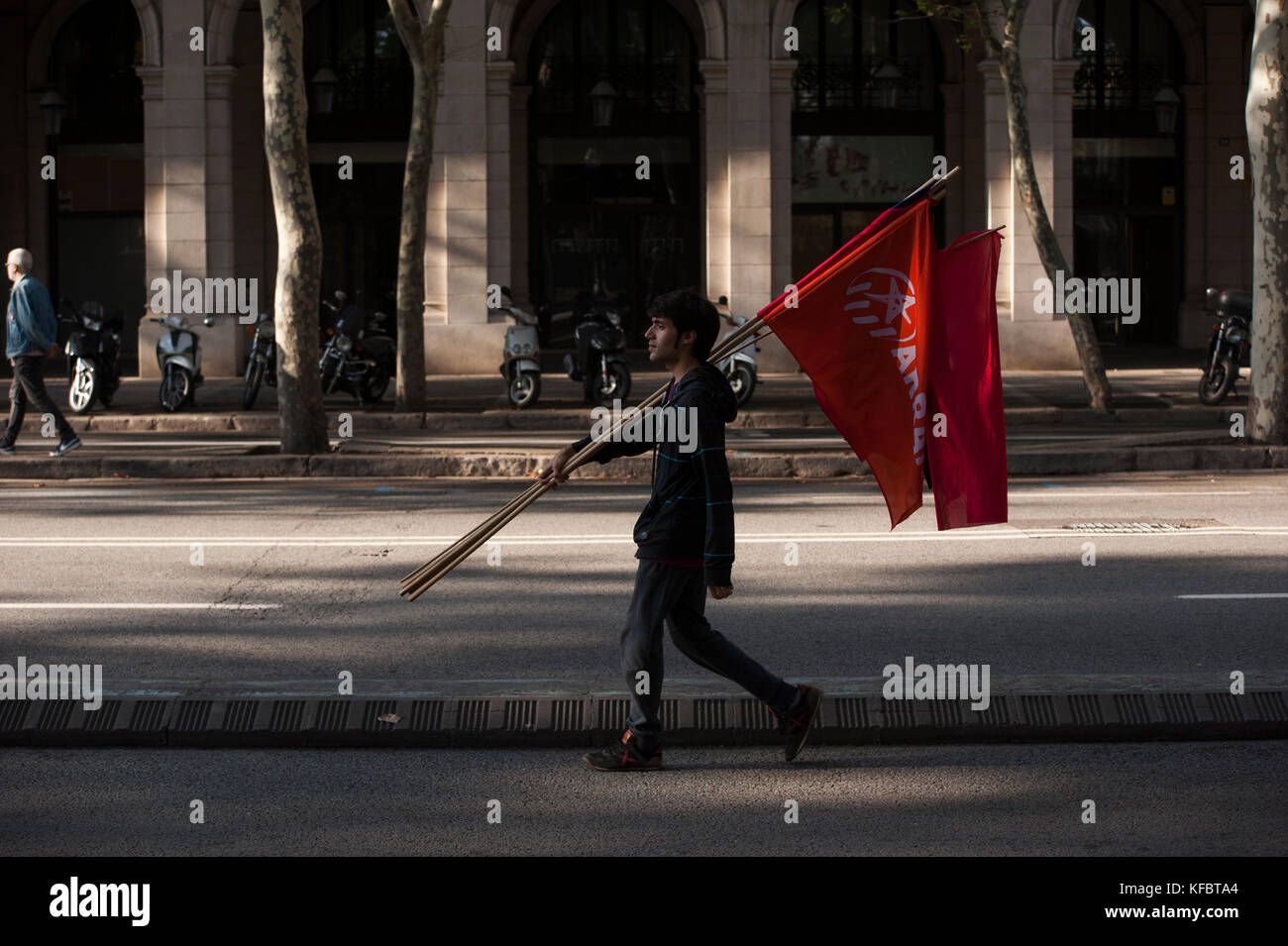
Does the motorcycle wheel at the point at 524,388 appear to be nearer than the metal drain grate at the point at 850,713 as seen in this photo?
No

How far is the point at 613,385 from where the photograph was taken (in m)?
19.5

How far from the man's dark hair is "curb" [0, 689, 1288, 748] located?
4.49ft

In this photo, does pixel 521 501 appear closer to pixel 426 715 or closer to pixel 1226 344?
pixel 426 715

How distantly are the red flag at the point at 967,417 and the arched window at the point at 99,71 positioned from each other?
1058 inches

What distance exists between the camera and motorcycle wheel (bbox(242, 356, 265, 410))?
63.2 feet

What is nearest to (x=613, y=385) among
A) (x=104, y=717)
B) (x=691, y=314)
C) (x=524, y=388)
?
(x=524, y=388)

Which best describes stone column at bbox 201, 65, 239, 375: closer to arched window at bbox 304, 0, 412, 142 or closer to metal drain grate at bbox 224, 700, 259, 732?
arched window at bbox 304, 0, 412, 142

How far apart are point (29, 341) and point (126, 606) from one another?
24.3ft

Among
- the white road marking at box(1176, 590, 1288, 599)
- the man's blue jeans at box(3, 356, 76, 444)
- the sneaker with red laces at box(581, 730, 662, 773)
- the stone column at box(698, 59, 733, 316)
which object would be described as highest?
the stone column at box(698, 59, 733, 316)

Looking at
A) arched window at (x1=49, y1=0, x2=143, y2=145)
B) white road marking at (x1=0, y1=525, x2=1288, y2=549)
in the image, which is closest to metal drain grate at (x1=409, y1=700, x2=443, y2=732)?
white road marking at (x1=0, y1=525, x2=1288, y2=549)

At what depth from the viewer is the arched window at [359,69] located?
3009 centimetres

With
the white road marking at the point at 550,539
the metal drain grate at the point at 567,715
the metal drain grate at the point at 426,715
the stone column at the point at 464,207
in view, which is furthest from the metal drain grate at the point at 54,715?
the stone column at the point at 464,207

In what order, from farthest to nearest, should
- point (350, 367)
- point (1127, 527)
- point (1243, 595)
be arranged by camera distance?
point (350, 367) < point (1127, 527) < point (1243, 595)

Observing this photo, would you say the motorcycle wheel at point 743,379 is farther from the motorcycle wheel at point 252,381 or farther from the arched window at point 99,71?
the arched window at point 99,71
